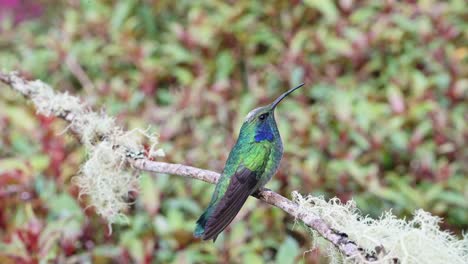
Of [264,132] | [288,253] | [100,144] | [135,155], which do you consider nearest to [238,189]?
[264,132]

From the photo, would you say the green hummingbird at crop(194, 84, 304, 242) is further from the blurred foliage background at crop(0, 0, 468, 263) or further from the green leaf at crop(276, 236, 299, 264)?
the green leaf at crop(276, 236, 299, 264)

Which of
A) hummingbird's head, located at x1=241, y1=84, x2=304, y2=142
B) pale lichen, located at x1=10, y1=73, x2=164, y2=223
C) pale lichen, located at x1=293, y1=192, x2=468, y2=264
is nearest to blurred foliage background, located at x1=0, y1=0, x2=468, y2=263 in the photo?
pale lichen, located at x1=10, y1=73, x2=164, y2=223

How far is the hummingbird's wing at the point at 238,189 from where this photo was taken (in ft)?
5.58

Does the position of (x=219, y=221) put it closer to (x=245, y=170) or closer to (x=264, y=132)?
(x=245, y=170)

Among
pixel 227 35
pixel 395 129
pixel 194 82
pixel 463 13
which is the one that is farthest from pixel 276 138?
pixel 463 13

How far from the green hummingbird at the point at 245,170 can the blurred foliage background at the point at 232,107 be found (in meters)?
1.15

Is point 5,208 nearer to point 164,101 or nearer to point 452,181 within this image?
point 164,101

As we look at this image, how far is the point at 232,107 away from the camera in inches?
182

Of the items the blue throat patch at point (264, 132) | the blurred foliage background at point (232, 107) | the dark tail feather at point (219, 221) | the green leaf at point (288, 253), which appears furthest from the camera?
the blurred foliage background at point (232, 107)

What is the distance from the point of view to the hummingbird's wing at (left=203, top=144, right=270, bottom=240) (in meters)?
1.70

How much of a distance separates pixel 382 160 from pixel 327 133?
1.30 feet

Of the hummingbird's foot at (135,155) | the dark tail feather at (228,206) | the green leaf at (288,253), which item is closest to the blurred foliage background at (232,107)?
the green leaf at (288,253)

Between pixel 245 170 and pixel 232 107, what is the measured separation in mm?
2750

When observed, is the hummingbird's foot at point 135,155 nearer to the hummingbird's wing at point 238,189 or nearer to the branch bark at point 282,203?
the branch bark at point 282,203
